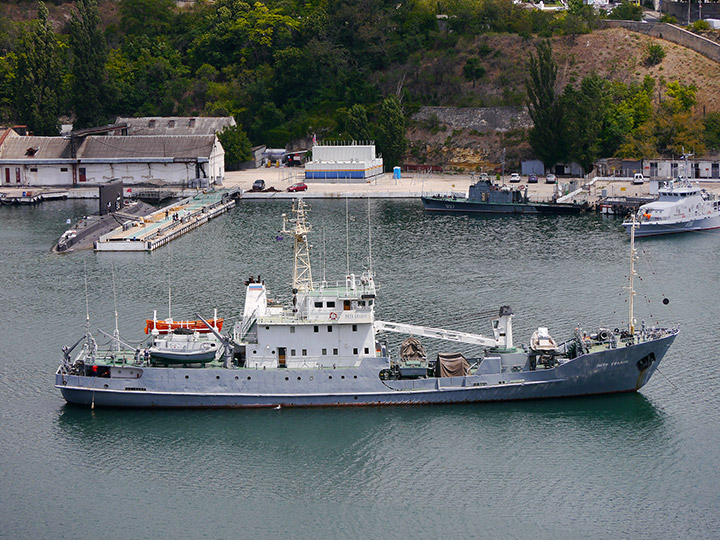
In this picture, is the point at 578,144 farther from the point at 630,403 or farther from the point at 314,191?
the point at 630,403

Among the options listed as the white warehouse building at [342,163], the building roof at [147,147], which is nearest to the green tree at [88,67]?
the building roof at [147,147]

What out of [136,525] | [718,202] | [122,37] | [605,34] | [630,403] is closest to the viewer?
[136,525]

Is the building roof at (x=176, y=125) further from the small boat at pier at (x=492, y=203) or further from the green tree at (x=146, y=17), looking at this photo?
the small boat at pier at (x=492, y=203)

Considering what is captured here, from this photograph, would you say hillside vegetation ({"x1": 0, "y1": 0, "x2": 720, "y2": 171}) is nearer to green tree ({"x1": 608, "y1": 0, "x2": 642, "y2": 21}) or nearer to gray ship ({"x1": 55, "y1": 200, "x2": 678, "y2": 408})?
green tree ({"x1": 608, "y1": 0, "x2": 642, "y2": 21})

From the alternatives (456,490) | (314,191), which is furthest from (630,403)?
(314,191)

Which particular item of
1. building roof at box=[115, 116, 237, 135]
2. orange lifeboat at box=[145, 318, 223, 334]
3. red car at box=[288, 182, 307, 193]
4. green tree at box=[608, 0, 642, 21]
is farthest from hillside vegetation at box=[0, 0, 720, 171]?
orange lifeboat at box=[145, 318, 223, 334]

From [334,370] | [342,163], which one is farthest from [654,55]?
[334,370]
